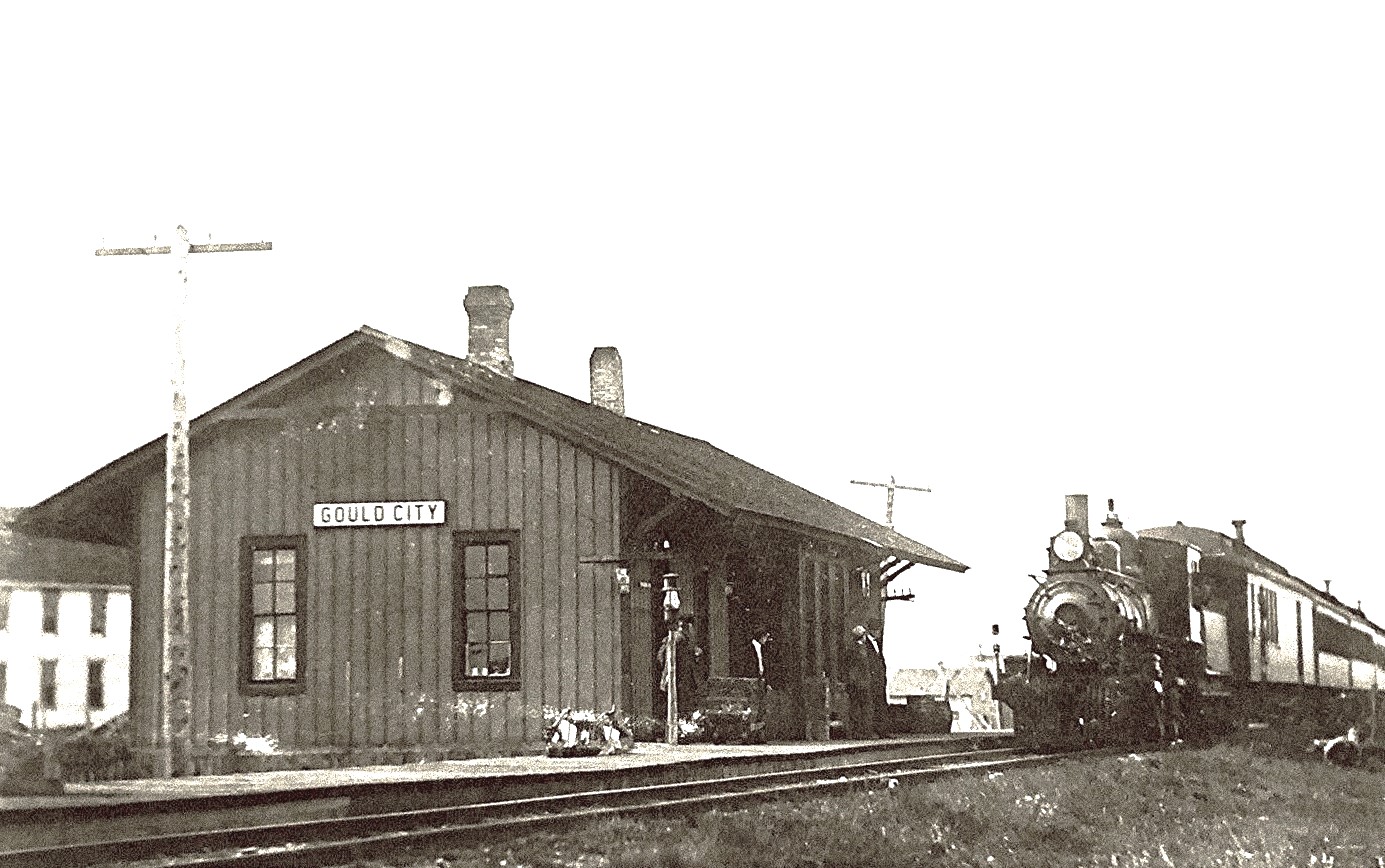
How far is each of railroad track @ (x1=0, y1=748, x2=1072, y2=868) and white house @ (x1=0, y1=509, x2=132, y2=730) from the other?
43422 millimetres

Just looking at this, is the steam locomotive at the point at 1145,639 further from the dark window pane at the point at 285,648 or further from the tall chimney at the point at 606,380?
the tall chimney at the point at 606,380

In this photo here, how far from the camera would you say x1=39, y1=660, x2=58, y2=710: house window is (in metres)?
54.4

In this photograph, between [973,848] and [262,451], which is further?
[262,451]

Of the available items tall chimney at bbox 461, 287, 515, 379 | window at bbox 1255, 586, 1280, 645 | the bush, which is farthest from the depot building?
window at bbox 1255, 586, 1280, 645

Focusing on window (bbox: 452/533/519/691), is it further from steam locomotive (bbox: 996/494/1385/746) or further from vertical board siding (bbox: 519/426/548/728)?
steam locomotive (bbox: 996/494/1385/746)

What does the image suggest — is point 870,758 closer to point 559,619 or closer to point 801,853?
point 559,619

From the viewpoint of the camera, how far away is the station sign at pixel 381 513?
18.0m

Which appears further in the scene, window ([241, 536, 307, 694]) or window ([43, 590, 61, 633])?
window ([43, 590, 61, 633])

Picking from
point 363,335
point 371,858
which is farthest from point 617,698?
point 371,858

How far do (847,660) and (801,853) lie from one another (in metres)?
13.6

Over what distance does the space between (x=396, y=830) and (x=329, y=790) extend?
1.40 meters

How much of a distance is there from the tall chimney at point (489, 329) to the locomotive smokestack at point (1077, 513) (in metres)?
7.62

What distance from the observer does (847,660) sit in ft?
73.3

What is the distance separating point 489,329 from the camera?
22.2 m
